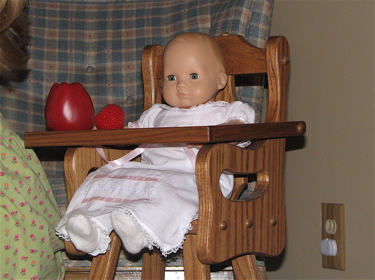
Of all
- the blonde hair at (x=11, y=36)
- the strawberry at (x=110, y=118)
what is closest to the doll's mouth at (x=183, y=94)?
the strawberry at (x=110, y=118)

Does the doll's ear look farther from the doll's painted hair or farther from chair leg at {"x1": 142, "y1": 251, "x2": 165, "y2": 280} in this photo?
chair leg at {"x1": 142, "y1": 251, "x2": 165, "y2": 280}

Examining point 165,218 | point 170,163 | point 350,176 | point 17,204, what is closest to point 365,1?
point 350,176

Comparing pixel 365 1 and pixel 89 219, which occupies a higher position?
pixel 365 1

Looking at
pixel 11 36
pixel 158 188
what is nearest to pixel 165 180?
pixel 158 188

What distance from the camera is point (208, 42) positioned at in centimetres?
117

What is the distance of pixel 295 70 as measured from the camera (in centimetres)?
161

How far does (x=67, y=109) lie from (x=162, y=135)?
0.75 feet

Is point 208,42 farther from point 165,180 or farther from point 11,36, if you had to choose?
point 11,36

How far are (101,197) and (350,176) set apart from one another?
2.14 feet

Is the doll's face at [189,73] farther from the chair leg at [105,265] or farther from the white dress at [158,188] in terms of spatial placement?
the chair leg at [105,265]

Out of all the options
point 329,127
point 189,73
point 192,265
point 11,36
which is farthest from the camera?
point 329,127

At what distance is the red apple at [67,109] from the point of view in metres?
1.05

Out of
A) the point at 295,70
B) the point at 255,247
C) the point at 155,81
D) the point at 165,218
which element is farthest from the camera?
the point at 295,70

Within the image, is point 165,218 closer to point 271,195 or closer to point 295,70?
point 271,195
